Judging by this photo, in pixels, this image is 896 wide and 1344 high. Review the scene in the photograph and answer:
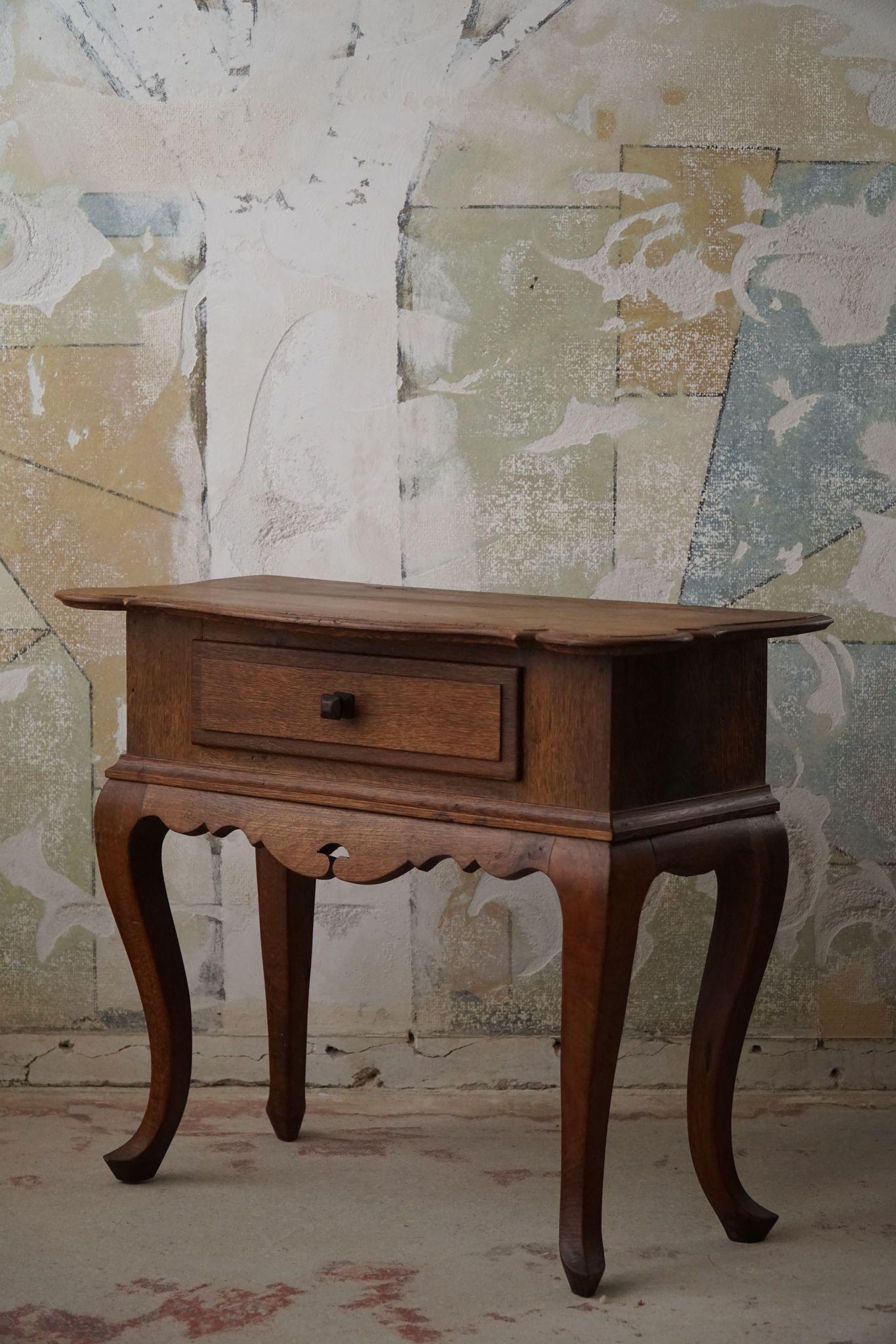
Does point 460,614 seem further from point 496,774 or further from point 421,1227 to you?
point 421,1227

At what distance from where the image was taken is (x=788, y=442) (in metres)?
2.97

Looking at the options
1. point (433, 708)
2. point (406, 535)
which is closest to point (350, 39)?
point (406, 535)

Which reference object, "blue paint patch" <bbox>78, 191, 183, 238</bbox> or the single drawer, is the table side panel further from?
"blue paint patch" <bbox>78, 191, 183, 238</bbox>

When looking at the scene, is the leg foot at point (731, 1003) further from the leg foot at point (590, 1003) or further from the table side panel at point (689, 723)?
the leg foot at point (590, 1003)

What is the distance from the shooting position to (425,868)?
2.22m

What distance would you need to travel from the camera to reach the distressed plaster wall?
116 inches

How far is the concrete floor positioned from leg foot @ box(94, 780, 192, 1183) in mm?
88

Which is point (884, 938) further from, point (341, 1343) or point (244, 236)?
point (244, 236)

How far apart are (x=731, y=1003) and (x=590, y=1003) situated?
36cm

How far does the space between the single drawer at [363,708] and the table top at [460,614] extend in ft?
0.22

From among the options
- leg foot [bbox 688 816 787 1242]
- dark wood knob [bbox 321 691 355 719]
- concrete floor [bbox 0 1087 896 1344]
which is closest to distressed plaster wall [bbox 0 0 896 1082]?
concrete floor [bbox 0 1087 896 1344]

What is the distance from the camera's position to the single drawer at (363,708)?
2125 mm

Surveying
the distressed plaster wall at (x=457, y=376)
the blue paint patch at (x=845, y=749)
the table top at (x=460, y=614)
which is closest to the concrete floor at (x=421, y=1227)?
the distressed plaster wall at (x=457, y=376)

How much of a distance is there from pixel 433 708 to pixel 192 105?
1527 mm
